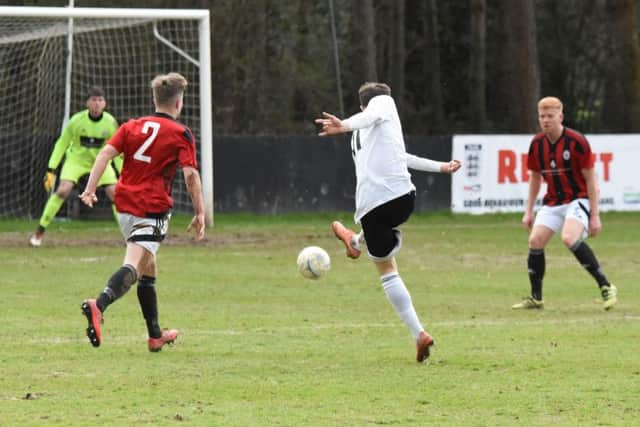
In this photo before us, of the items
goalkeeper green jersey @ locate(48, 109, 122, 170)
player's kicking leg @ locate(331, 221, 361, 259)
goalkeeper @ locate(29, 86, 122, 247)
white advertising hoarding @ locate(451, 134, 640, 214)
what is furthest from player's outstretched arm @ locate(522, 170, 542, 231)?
white advertising hoarding @ locate(451, 134, 640, 214)

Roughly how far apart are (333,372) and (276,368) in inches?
16.1

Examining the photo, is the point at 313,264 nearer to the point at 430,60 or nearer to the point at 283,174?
the point at 283,174

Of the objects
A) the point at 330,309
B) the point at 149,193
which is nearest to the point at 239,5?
the point at 330,309

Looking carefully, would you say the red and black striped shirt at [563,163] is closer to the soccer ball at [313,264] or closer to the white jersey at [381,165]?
the soccer ball at [313,264]

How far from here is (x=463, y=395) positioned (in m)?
7.96

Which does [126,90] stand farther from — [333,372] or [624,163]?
[333,372]

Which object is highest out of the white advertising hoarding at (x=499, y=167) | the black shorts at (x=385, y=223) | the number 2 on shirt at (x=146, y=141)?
the number 2 on shirt at (x=146, y=141)

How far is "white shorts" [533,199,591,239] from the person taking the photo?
12883 mm

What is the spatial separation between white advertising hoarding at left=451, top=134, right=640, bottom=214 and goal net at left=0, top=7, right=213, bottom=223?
530 centimetres

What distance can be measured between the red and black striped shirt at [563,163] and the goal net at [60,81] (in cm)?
932

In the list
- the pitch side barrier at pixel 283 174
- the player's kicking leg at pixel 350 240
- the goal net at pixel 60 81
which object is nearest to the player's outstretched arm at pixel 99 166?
the player's kicking leg at pixel 350 240

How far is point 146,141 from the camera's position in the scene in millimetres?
9430

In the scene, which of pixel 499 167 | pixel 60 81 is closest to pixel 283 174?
pixel 499 167

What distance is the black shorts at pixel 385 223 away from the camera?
30.9ft
